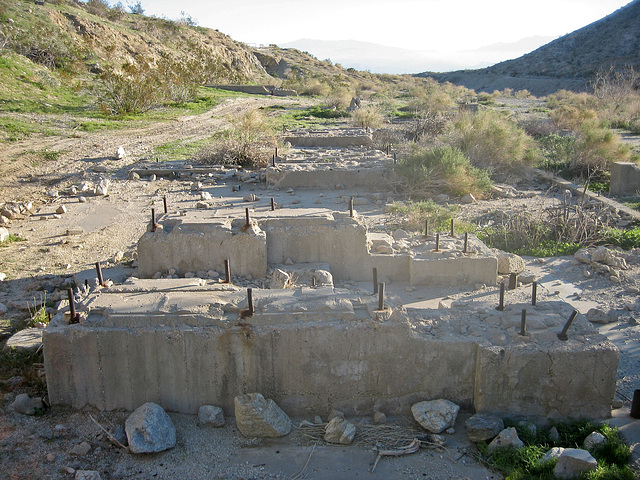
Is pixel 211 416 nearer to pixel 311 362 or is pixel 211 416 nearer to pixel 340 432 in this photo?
pixel 311 362

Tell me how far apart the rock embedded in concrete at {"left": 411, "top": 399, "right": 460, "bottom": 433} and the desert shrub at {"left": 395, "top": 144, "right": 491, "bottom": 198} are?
25.3 feet

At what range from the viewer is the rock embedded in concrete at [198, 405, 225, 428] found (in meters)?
4.51

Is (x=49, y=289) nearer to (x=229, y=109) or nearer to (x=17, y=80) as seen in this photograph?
(x=17, y=80)

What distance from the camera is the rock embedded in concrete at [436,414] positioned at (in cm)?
442

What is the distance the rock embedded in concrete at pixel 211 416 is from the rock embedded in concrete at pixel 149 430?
0.81ft

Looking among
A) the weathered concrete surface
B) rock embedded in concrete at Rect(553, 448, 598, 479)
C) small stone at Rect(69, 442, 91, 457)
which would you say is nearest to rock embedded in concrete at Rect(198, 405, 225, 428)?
the weathered concrete surface

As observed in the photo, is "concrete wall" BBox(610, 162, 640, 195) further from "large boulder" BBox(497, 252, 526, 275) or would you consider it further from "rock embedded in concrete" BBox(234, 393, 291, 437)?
"rock embedded in concrete" BBox(234, 393, 291, 437)

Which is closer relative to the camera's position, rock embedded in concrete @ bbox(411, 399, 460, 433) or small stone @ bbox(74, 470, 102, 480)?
small stone @ bbox(74, 470, 102, 480)

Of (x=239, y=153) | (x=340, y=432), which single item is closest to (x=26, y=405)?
(x=340, y=432)

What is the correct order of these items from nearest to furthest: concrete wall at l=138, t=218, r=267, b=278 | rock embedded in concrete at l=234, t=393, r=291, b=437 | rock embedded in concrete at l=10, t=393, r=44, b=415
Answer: rock embedded in concrete at l=234, t=393, r=291, b=437
rock embedded in concrete at l=10, t=393, r=44, b=415
concrete wall at l=138, t=218, r=267, b=278

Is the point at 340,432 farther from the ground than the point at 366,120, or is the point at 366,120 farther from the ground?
the point at 366,120

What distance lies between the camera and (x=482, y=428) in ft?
14.0

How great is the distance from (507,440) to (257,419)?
73.0 inches

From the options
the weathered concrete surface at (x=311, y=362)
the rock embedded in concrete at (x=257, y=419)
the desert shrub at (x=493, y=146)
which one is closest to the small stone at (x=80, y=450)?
the weathered concrete surface at (x=311, y=362)
